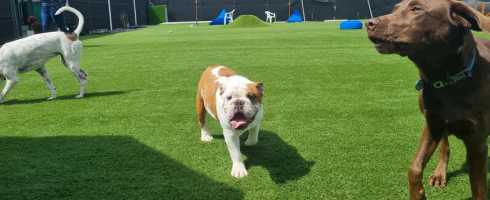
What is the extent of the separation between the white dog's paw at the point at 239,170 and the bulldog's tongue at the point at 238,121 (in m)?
0.35

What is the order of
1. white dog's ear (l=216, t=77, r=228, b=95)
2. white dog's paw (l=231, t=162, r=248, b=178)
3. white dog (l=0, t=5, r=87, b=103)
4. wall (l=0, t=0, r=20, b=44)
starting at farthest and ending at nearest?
wall (l=0, t=0, r=20, b=44)
white dog (l=0, t=5, r=87, b=103)
white dog's ear (l=216, t=77, r=228, b=95)
white dog's paw (l=231, t=162, r=248, b=178)

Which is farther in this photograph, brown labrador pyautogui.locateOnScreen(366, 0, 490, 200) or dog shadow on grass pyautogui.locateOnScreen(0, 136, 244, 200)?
dog shadow on grass pyautogui.locateOnScreen(0, 136, 244, 200)

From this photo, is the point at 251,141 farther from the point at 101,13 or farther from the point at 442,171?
the point at 101,13

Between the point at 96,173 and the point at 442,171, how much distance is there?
2.77m

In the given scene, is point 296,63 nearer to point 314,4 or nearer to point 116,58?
point 116,58

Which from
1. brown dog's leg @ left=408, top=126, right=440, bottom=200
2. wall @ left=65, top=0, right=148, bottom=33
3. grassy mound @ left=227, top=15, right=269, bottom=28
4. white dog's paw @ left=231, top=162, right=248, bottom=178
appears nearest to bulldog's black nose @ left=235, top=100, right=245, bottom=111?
white dog's paw @ left=231, top=162, right=248, bottom=178

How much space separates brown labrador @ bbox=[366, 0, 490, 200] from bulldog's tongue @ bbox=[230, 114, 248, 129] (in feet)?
4.60

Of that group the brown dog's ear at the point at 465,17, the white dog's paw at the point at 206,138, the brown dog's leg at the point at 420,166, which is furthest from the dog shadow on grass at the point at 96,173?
the brown dog's ear at the point at 465,17

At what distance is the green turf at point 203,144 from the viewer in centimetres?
369

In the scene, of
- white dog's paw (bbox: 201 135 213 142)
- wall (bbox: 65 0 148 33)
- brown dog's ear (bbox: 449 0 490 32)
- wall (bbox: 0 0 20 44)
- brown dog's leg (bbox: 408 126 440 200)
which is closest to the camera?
brown dog's ear (bbox: 449 0 490 32)

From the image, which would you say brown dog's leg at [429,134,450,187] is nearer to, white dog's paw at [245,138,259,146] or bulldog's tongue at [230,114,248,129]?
bulldog's tongue at [230,114,248,129]

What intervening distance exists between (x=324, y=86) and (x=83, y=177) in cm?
475

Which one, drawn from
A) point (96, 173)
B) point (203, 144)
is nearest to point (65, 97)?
point (203, 144)

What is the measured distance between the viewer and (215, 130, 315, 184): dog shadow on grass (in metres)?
3.96
